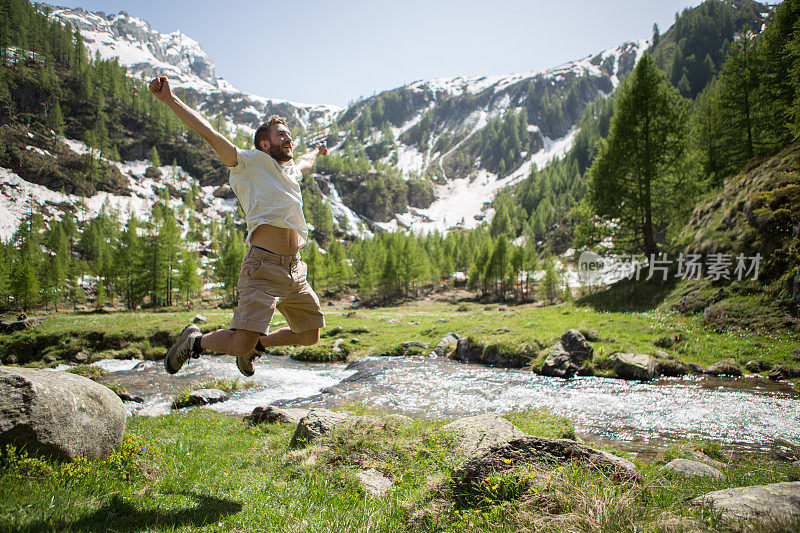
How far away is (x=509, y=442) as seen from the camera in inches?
168

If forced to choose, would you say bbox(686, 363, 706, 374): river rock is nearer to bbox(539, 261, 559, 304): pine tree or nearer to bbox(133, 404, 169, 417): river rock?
bbox(133, 404, 169, 417): river rock

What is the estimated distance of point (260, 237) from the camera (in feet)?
15.7

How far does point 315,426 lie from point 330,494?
105 inches

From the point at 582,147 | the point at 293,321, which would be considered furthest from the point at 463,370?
the point at 582,147

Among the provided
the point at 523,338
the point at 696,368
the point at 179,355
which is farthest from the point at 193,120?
the point at 523,338

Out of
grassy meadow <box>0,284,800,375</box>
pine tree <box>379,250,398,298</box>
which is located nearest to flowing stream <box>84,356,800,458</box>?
grassy meadow <box>0,284,800,375</box>

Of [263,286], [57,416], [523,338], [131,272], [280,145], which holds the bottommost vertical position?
[523,338]

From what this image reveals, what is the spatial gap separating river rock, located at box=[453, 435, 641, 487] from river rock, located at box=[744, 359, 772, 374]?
1374 centimetres

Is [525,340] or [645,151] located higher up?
[645,151]

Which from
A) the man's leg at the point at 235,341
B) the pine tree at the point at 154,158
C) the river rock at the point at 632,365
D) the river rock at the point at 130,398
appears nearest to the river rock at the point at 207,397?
the river rock at the point at 130,398

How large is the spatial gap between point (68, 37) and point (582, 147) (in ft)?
745

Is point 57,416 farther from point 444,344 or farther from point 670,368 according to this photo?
point 444,344

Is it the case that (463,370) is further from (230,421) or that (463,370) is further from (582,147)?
(582,147)

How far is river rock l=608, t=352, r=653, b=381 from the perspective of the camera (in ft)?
46.8
